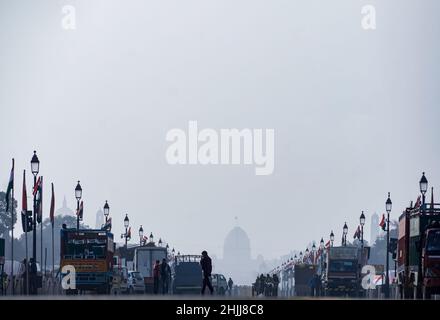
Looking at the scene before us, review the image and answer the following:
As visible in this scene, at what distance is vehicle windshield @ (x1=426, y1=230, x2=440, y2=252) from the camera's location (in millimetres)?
52500

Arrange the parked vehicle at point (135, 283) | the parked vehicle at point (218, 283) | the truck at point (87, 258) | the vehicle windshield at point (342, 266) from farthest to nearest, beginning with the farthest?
the parked vehicle at point (218, 283)
the vehicle windshield at point (342, 266)
the parked vehicle at point (135, 283)
the truck at point (87, 258)

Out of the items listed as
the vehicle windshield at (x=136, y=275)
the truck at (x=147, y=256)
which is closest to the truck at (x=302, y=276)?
the truck at (x=147, y=256)

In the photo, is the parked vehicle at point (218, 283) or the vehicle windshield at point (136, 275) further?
the parked vehicle at point (218, 283)

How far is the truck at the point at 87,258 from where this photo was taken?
70500 millimetres

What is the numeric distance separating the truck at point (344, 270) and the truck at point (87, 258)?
19.5 metres

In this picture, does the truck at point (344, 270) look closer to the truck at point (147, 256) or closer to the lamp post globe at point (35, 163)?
the truck at point (147, 256)

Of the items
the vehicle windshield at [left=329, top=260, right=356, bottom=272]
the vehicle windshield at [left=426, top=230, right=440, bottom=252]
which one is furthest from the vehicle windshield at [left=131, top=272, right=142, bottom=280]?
the vehicle windshield at [left=426, top=230, right=440, bottom=252]

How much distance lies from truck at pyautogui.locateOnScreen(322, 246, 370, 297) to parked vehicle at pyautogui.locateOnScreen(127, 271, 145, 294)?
38.4 ft

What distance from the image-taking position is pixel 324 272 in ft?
293

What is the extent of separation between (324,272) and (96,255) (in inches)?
903
